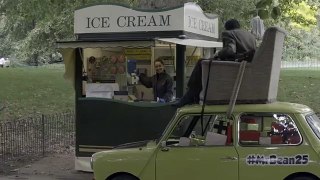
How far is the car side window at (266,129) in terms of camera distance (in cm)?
669

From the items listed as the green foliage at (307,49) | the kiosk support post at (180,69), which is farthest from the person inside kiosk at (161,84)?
the green foliage at (307,49)

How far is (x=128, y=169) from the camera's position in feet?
23.1

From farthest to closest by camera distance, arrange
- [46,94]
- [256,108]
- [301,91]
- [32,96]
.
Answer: [301,91]
[46,94]
[32,96]
[256,108]

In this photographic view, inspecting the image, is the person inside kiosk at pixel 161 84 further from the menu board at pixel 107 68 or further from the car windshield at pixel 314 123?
the car windshield at pixel 314 123

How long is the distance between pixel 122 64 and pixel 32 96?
10.7 metres

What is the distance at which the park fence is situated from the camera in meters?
11.8

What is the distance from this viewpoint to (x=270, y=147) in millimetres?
6672

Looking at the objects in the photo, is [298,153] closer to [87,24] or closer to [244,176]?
[244,176]

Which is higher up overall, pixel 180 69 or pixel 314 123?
pixel 180 69

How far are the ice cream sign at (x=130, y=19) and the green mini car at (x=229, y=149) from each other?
2960 millimetres

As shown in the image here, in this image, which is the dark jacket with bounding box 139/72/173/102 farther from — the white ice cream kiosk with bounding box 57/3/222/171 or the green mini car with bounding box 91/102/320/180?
the green mini car with bounding box 91/102/320/180

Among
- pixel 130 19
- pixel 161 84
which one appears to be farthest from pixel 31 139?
pixel 130 19

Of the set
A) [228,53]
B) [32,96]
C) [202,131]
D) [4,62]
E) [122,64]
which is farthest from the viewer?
[4,62]

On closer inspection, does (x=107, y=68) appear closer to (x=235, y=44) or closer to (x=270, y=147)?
(x=235, y=44)
